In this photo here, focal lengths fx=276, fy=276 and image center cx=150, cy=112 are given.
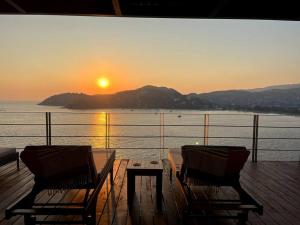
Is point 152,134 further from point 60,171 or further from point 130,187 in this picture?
point 60,171

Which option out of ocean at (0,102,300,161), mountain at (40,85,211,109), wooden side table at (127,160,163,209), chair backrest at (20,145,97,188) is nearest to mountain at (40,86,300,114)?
mountain at (40,85,211,109)

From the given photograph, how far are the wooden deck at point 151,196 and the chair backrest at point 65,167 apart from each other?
0.42 m

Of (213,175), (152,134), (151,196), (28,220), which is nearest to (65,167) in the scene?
(28,220)

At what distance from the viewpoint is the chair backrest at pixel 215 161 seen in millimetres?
2379

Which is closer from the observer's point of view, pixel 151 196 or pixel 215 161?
pixel 215 161

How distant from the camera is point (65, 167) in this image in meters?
2.39

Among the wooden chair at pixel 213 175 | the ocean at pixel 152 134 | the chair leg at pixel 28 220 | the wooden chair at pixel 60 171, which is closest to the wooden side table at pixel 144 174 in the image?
the wooden chair at pixel 213 175

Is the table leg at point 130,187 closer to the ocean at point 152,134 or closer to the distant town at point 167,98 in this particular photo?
the ocean at point 152,134

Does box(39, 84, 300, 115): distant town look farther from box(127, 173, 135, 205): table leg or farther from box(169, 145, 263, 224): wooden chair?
box(169, 145, 263, 224): wooden chair

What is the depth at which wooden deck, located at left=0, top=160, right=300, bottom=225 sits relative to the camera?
250cm

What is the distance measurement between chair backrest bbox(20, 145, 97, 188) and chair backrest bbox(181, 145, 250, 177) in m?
0.88

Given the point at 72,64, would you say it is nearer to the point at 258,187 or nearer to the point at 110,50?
the point at 110,50

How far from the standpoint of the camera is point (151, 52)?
12750 millimetres

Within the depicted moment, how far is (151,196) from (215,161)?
0.98 metres
